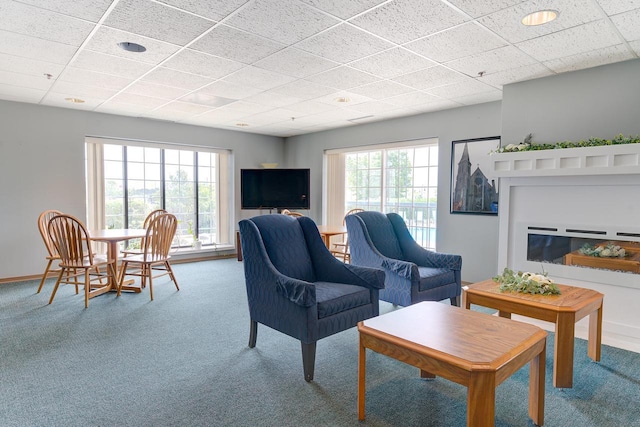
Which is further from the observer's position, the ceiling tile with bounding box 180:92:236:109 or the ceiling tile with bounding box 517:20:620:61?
the ceiling tile with bounding box 180:92:236:109

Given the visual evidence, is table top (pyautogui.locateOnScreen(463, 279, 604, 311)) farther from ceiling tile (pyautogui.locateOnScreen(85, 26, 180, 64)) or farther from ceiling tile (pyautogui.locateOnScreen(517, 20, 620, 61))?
ceiling tile (pyautogui.locateOnScreen(85, 26, 180, 64))

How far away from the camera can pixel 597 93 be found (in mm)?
3404

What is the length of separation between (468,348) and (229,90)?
364 centimetres

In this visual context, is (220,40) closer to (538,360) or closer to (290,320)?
(290,320)

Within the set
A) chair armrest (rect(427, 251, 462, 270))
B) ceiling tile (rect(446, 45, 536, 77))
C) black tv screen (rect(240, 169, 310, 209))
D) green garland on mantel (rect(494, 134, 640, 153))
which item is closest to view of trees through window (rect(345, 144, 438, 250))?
black tv screen (rect(240, 169, 310, 209))

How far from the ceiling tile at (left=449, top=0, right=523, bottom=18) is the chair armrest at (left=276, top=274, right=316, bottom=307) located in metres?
1.96

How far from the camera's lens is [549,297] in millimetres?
2529

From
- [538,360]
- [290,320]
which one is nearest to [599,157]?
[538,360]

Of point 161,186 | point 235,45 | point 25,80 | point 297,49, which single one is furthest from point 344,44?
point 161,186

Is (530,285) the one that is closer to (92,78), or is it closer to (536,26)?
(536,26)

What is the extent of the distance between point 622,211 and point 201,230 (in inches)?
236

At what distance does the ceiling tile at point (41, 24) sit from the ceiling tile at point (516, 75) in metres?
3.47

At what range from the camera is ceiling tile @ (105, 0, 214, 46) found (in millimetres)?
2379

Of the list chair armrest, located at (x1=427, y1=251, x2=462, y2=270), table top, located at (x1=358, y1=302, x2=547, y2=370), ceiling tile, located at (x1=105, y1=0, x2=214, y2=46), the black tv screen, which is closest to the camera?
table top, located at (x1=358, y1=302, x2=547, y2=370)
